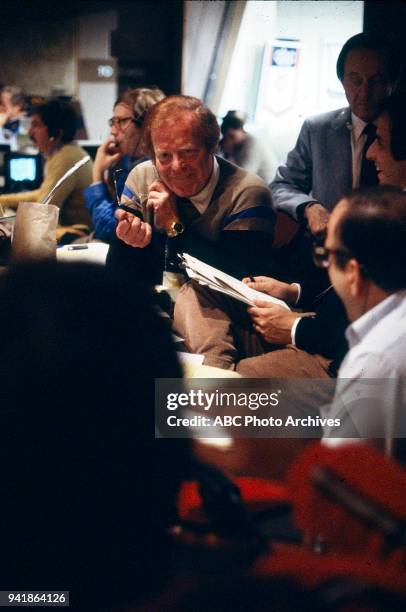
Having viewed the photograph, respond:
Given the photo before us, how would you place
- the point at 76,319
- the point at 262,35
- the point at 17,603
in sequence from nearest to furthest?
the point at 76,319, the point at 17,603, the point at 262,35

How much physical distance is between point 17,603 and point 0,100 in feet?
4.40

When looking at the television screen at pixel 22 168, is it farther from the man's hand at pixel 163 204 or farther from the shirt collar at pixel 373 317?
the shirt collar at pixel 373 317

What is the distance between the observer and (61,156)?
95.4 inches

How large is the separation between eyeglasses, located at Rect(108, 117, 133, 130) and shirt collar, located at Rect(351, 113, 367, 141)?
0.62 meters

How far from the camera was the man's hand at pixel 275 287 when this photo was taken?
5.44ft

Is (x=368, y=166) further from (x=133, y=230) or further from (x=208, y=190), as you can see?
(x=133, y=230)

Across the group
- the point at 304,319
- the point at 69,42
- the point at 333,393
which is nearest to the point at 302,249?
the point at 304,319

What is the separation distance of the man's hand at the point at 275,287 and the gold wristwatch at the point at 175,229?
206 millimetres

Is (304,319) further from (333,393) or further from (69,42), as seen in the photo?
(69,42)

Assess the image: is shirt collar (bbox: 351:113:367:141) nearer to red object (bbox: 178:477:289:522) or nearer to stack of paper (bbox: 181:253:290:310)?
stack of paper (bbox: 181:253:290:310)

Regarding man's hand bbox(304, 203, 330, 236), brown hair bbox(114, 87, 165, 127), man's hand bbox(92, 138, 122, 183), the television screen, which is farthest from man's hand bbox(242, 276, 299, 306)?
the television screen

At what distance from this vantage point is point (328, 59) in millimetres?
1637

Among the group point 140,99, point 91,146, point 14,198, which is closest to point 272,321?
point 140,99

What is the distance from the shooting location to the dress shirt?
143cm
